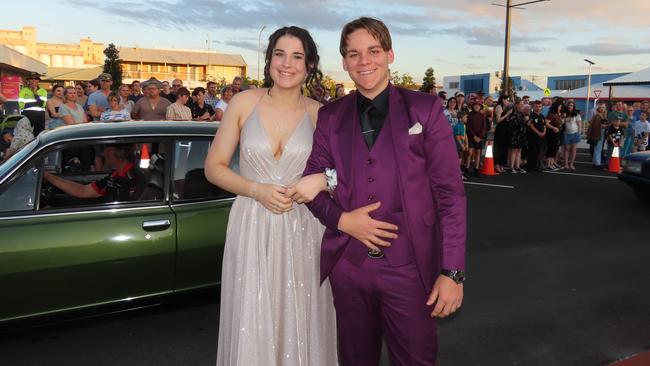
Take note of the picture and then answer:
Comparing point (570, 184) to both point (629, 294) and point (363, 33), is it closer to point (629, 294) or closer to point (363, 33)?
point (629, 294)

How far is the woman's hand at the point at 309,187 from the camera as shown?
78.8 inches

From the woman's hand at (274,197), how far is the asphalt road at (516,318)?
1.67 metres

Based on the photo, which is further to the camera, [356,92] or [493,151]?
[493,151]

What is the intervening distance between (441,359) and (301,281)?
1.44 m

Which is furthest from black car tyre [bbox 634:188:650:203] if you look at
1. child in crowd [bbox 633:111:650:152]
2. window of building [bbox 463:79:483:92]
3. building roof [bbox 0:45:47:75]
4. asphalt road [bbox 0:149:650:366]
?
window of building [bbox 463:79:483:92]

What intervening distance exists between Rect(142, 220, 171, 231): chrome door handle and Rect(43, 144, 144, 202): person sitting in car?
0.29 metres

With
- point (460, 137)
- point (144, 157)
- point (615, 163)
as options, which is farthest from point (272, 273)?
point (615, 163)

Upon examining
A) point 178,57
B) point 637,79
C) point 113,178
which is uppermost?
point 178,57

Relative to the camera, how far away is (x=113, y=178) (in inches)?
145

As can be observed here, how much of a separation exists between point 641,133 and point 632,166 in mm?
5961

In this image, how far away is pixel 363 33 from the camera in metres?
1.94

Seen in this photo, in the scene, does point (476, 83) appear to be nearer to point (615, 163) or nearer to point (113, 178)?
point (615, 163)

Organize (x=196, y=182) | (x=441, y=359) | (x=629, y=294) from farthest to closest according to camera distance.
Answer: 1. (x=629, y=294)
2. (x=196, y=182)
3. (x=441, y=359)

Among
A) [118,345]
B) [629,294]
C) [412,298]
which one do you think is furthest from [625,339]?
[118,345]
